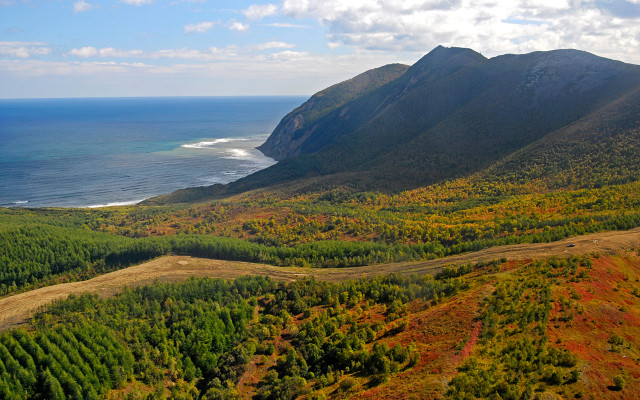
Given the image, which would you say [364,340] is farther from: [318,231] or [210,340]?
[318,231]

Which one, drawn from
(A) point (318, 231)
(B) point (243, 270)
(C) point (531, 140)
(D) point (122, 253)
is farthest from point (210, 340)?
(C) point (531, 140)

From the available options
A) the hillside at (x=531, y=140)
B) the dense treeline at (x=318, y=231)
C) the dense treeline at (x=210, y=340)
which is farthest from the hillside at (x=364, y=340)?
the hillside at (x=531, y=140)

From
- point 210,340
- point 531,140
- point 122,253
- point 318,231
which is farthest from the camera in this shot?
point 531,140

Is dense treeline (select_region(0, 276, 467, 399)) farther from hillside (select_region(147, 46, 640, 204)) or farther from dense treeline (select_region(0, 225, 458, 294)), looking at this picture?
hillside (select_region(147, 46, 640, 204))

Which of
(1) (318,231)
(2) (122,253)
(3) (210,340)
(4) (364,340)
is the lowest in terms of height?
(3) (210,340)

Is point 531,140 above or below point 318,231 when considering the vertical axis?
above

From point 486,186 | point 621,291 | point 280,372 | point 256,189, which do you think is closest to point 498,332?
point 621,291

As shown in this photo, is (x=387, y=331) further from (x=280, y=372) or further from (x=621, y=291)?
(x=621, y=291)
